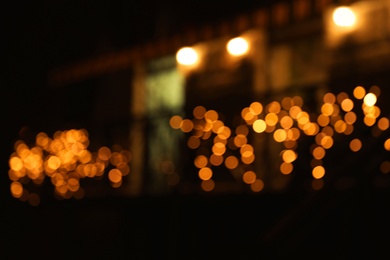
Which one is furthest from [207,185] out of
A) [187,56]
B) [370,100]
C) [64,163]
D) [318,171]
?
[370,100]

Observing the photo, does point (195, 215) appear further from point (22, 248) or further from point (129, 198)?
point (22, 248)

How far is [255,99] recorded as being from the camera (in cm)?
642

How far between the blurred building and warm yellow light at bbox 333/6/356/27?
0.03 feet

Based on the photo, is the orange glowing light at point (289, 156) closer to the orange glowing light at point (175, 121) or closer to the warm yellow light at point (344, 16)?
the orange glowing light at point (175, 121)

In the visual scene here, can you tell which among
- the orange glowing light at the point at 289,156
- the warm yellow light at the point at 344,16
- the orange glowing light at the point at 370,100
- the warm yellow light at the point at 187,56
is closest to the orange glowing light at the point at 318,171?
the orange glowing light at the point at 289,156

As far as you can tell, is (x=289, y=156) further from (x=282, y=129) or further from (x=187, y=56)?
(x=187, y=56)

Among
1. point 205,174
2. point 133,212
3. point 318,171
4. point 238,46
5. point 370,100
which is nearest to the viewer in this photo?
point 370,100

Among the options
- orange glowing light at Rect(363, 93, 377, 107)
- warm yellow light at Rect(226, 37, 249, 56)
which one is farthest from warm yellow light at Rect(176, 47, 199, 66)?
orange glowing light at Rect(363, 93, 377, 107)

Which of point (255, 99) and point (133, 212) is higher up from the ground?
point (255, 99)

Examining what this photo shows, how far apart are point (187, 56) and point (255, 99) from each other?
1.59 meters

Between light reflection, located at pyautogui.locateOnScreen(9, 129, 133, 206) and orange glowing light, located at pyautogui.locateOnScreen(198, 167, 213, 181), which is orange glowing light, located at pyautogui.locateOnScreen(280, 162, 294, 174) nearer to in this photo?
orange glowing light, located at pyautogui.locateOnScreen(198, 167, 213, 181)

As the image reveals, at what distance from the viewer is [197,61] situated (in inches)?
305

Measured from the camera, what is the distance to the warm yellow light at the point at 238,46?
7.25 m

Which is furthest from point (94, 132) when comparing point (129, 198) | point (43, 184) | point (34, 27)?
point (34, 27)
